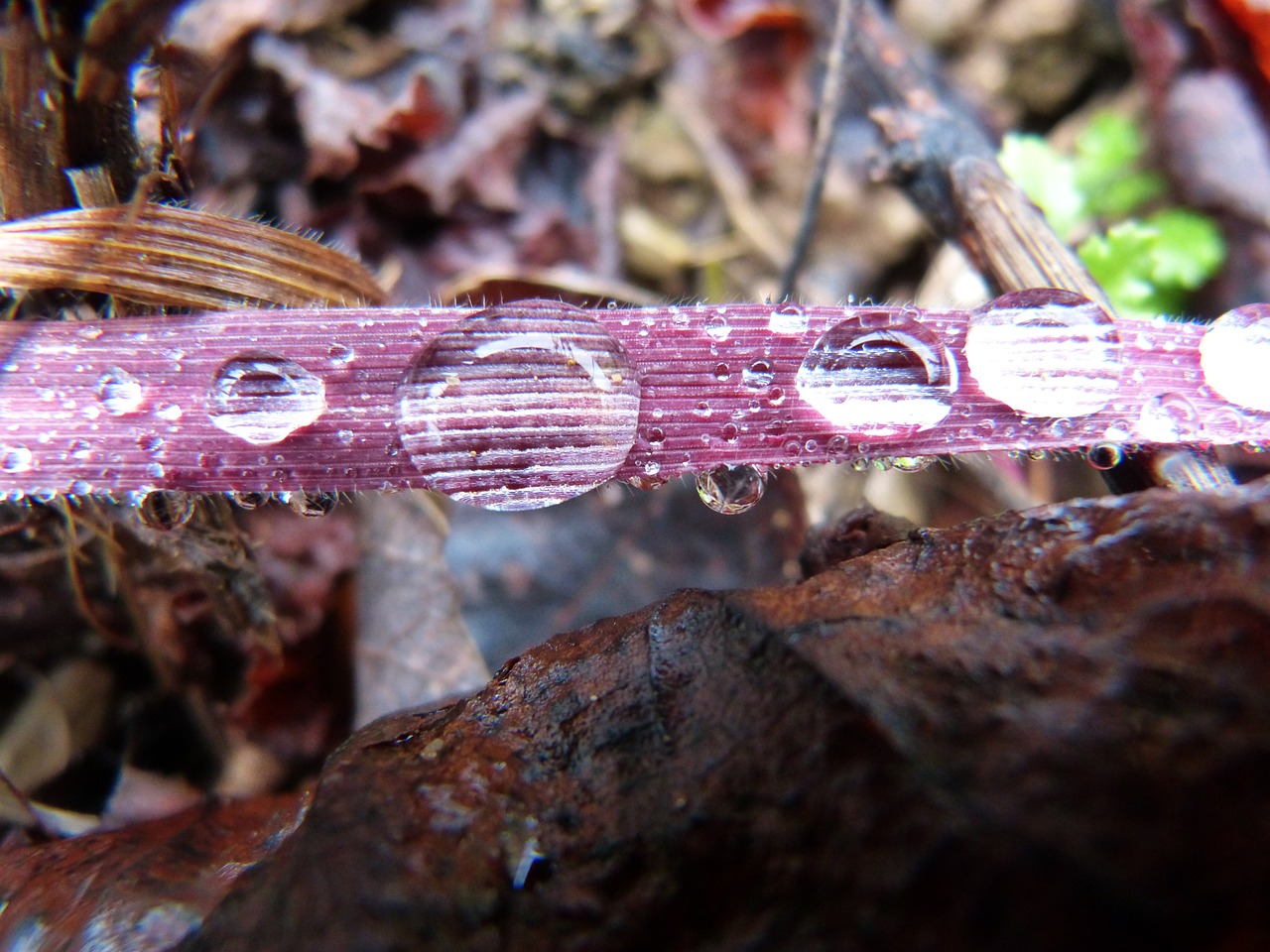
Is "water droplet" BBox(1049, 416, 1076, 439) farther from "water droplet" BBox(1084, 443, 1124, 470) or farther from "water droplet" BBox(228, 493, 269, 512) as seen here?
"water droplet" BBox(228, 493, 269, 512)

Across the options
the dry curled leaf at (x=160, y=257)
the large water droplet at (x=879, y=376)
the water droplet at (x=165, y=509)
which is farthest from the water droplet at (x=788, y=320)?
the water droplet at (x=165, y=509)

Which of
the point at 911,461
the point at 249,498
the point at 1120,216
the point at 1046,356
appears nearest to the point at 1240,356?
the point at 1046,356

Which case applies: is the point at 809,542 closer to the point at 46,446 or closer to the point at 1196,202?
the point at 46,446

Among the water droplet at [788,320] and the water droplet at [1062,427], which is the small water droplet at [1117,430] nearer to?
the water droplet at [1062,427]

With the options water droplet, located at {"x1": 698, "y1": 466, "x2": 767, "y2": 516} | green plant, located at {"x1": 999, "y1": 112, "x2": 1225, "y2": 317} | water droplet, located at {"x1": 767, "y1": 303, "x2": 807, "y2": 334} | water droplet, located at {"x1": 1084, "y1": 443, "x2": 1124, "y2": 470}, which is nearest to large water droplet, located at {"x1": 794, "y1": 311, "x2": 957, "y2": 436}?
water droplet, located at {"x1": 767, "y1": 303, "x2": 807, "y2": 334}

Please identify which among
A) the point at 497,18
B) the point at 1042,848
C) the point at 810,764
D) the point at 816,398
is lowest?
the point at 1042,848

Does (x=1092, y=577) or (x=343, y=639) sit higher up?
(x=343, y=639)

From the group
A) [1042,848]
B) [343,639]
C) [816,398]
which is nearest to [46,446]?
[343,639]
